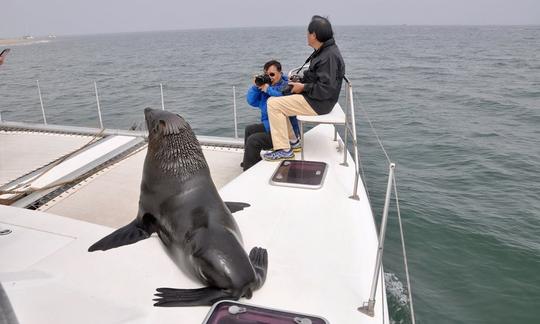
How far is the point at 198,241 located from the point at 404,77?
827 inches

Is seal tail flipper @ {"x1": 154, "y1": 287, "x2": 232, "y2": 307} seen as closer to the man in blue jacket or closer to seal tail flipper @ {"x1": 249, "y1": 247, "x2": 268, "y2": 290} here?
seal tail flipper @ {"x1": 249, "y1": 247, "x2": 268, "y2": 290}

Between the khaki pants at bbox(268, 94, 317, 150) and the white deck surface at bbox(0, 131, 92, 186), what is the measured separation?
3.74 meters

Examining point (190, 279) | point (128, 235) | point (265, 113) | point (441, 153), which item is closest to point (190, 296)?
point (190, 279)

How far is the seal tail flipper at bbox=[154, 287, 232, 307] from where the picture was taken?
2.24 m

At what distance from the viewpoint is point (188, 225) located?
2641 mm

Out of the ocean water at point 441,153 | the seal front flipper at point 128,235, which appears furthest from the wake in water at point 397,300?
the seal front flipper at point 128,235

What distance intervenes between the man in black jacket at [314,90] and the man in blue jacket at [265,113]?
0.73ft

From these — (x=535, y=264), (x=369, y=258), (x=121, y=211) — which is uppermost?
(x=369, y=258)

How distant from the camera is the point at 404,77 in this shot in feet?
70.2

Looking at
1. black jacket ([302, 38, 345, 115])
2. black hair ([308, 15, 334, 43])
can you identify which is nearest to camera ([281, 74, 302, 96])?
black jacket ([302, 38, 345, 115])

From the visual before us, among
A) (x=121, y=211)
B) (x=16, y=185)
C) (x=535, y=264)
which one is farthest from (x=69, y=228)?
(x=535, y=264)

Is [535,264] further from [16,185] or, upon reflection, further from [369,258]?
[16,185]

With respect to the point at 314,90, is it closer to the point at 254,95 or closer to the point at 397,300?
the point at 254,95

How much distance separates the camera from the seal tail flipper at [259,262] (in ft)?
8.02
